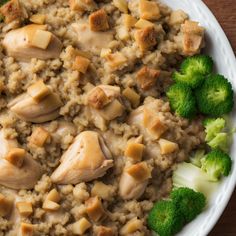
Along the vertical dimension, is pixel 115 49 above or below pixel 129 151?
above

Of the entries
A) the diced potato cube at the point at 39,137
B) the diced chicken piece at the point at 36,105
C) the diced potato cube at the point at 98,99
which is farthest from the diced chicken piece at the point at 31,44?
the diced potato cube at the point at 39,137

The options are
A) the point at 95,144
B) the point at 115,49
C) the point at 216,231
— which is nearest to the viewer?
the point at 95,144

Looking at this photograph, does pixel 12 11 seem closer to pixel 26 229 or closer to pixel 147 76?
pixel 147 76

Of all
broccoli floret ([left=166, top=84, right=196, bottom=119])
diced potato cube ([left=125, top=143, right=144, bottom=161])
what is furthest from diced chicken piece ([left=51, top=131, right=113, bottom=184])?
broccoli floret ([left=166, top=84, right=196, bottom=119])

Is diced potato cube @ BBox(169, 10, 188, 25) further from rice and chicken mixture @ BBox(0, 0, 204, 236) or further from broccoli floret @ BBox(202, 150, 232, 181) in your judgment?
broccoli floret @ BBox(202, 150, 232, 181)

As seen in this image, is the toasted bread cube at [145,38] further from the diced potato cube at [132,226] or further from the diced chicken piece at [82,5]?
the diced potato cube at [132,226]

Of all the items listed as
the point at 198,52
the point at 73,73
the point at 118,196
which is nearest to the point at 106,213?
the point at 118,196

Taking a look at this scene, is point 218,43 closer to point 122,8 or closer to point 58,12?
point 122,8
